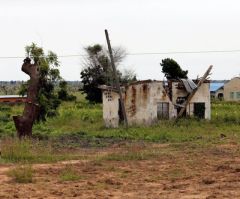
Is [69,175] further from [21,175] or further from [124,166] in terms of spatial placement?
[124,166]

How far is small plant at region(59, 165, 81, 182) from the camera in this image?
11.9 m

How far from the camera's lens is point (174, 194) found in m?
10.1

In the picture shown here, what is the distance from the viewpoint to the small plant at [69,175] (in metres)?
11.9

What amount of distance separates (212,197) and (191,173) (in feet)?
9.56

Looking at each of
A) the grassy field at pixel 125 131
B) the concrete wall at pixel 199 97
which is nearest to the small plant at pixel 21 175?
the grassy field at pixel 125 131

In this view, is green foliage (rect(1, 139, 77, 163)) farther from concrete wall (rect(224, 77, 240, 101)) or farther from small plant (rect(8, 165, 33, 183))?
concrete wall (rect(224, 77, 240, 101))

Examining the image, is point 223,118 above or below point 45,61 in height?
below

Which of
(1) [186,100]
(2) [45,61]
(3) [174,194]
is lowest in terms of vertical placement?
(3) [174,194]

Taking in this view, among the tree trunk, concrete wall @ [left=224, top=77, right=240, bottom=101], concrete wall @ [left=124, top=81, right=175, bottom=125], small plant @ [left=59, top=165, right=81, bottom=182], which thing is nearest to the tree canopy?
concrete wall @ [left=124, top=81, right=175, bottom=125]

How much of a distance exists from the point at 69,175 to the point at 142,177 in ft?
5.15

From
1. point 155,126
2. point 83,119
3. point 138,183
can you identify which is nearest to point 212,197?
point 138,183

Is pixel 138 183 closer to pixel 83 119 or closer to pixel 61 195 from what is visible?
pixel 61 195

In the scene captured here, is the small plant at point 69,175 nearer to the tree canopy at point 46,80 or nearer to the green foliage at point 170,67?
the tree canopy at point 46,80

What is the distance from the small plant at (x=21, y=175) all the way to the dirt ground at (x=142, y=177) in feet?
0.44
